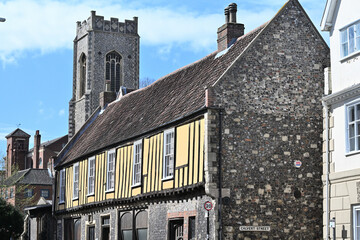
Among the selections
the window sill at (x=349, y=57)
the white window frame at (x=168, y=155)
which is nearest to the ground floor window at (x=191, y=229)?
the white window frame at (x=168, y=155)

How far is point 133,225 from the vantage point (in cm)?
2723

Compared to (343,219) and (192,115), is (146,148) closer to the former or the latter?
(192,115)

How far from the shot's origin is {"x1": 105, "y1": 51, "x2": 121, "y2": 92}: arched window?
78375mm

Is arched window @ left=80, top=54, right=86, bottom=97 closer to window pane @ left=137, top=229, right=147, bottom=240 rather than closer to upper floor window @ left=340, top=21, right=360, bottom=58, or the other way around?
window pane @ left=137, top=229, right=147, bottom=240

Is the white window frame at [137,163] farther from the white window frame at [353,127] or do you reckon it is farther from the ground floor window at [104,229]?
the white window frame at [353,127]

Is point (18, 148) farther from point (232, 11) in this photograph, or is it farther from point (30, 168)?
point (232, 11)

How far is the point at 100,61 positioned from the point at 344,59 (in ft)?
196

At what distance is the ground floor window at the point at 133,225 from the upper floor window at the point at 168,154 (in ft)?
8.48

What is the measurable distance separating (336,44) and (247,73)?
3353 millimetres

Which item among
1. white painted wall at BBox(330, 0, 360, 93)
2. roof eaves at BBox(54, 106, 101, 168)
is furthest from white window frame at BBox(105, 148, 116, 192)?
white painted wall at BBox(330, 0, 360, 93)

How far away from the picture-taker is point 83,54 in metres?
79.7

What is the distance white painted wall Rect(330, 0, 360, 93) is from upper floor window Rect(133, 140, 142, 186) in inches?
357

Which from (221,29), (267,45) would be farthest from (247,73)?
(221,29)

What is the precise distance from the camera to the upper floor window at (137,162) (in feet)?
88.2
